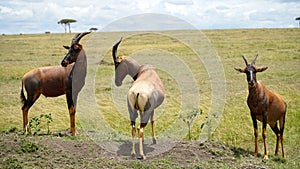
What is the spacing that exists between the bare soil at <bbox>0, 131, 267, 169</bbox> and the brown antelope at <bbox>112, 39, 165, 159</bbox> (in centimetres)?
55

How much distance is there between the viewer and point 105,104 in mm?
17453

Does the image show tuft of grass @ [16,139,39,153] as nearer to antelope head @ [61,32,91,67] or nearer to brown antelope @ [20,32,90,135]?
brown antelope @ [20,32,90,135]

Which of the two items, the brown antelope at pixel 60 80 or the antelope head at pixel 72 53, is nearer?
the antelope head at pixel 72 53

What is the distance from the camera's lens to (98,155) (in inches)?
384

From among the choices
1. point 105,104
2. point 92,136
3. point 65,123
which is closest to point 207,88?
point 105,104

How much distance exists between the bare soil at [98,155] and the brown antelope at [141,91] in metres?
0.55

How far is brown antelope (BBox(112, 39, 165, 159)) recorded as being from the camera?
9.32 m

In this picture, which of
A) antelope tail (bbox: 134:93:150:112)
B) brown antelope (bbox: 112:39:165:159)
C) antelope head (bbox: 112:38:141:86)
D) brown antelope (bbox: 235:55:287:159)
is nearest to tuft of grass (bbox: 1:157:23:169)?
brown antelope (bbox: 112:39:165:159)

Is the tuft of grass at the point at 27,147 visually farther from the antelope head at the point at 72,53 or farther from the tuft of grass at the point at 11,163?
the antelope head at the point at 72,53

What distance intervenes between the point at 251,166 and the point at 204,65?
2152 cm

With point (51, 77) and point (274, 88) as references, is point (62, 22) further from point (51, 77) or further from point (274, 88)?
point (51, 77)

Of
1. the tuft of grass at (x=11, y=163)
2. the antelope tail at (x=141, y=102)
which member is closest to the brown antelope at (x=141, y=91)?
the antelope tail at (x=141, y=102)

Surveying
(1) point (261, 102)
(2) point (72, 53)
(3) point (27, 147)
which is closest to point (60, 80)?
(2) point (72, 53)

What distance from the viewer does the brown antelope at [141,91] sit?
9.32 metres
